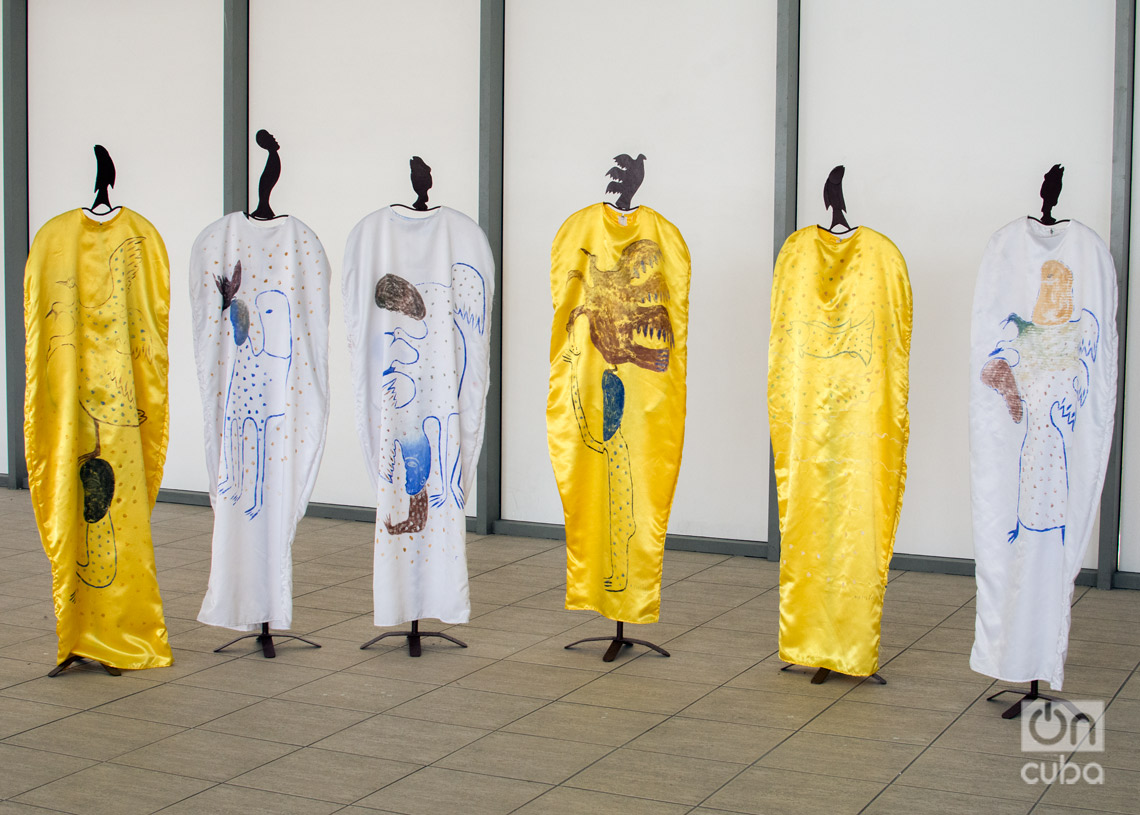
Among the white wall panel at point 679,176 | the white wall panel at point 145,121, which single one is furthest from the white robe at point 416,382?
the white wall panel at point 145,121

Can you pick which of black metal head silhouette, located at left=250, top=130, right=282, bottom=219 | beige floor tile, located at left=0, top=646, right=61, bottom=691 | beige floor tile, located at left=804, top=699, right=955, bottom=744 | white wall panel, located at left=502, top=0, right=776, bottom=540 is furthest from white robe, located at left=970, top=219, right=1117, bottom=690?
beige floor tile, located at left=0, top=646, right=61, bottom=691

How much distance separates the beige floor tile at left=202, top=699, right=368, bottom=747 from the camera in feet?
10.7

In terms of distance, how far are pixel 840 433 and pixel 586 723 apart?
49.6 inches

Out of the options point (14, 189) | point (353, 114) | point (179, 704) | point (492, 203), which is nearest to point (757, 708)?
point (179, 704)

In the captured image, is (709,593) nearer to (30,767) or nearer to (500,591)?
(500,591)

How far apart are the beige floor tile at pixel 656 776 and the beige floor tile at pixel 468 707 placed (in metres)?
0.44

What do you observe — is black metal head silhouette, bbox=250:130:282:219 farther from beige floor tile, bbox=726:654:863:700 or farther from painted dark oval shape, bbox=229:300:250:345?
beige floor tile, bbox=726:654:863:700

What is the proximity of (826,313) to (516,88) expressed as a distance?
322 cm

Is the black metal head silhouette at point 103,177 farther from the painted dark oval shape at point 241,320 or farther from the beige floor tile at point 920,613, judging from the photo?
the beige floor tile at point 920,613

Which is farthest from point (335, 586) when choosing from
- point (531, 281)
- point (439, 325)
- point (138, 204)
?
point (138, 204)

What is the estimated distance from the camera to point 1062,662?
11.2 ft

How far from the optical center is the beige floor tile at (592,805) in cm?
272

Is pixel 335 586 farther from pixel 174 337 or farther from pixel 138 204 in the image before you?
pixel 138 204

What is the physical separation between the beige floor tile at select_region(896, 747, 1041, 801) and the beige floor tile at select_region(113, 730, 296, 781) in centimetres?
169
